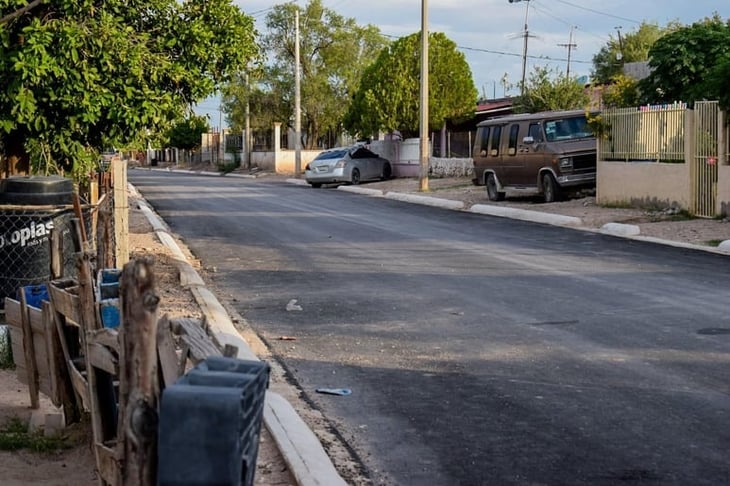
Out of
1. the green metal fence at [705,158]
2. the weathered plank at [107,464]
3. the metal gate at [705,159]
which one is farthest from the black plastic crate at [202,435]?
the metal gate at [705,159]

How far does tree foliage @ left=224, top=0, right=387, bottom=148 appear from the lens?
2606 inches

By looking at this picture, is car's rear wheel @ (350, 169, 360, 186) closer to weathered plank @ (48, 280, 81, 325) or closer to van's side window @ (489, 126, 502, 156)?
van's side window @ (489, 126, 502, 156)

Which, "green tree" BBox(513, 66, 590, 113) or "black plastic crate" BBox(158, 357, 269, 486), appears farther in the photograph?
"green tree" BBox(513, 66, 590, 113)

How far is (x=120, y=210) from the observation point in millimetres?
10617

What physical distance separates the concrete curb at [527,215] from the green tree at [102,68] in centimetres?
1037

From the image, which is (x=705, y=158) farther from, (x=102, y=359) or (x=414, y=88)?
(x=414, y=88)

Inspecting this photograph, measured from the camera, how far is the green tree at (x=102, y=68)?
1116 cm

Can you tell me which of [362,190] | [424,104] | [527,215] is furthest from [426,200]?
[362,190]

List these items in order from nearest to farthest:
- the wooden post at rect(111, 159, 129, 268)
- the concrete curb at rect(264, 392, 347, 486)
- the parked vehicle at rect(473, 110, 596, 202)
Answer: the concrete curb at rect(264, 392, 347, 486), the wooden post at rect(111, 159, 129, 268), the parked vehicle at rect(473, 110, 596, 202)

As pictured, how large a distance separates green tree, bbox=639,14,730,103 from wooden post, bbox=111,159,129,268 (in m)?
18.2

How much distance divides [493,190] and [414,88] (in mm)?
18167

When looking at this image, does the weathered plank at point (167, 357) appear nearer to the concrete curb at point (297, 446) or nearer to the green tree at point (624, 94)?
the concrete curb at point (297, 446)

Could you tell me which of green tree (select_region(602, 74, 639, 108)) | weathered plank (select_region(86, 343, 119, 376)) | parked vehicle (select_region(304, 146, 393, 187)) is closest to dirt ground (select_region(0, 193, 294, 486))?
weathered plank (select_region(86, 343, 119, 376))

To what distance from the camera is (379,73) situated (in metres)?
46.8
